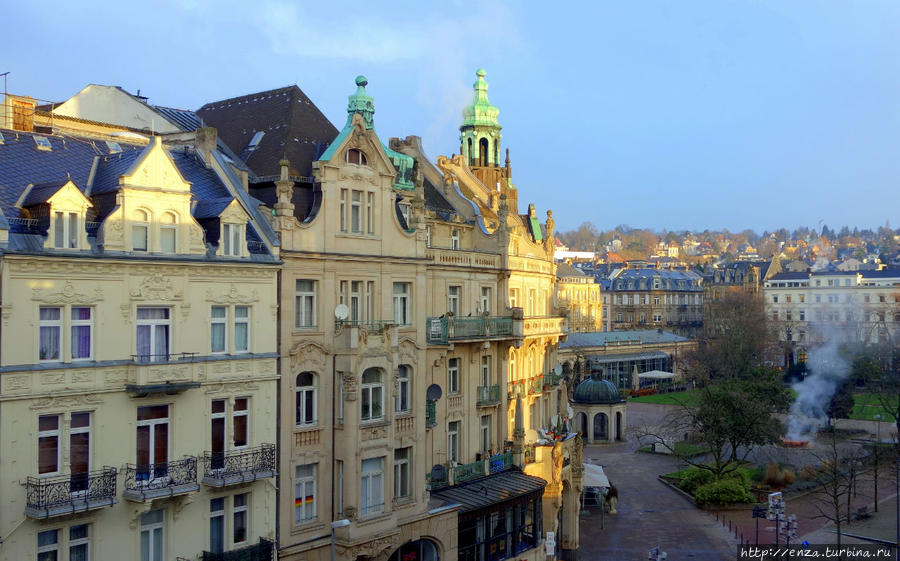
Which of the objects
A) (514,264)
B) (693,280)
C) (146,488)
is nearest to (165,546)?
(146,488)

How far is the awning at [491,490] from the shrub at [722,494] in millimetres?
22605

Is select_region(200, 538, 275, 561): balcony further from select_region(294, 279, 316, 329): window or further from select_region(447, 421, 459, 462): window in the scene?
select_region(447, 421, 459, 462): window

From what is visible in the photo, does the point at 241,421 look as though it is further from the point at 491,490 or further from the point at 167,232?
the point at 491,490

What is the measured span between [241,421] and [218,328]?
325 cm

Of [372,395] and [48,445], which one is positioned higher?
[372,395]

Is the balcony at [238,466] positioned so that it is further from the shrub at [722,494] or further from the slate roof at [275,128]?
the shrub at [722,494]

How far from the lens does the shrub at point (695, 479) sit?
209ft

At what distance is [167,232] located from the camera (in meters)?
26.7

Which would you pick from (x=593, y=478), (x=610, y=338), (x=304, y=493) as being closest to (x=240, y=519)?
(x=304, y=493)

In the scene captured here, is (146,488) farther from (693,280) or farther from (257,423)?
(693,280)

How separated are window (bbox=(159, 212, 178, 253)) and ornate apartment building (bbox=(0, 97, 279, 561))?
4cm

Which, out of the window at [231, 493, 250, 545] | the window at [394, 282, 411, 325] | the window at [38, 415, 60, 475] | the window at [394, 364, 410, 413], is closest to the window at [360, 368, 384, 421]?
the window at [394, 364, 410, 413]

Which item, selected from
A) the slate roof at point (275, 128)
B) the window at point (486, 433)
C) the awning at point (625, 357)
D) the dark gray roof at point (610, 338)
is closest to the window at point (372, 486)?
the window at point (486, 433)

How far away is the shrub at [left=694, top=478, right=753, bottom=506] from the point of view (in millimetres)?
60094
